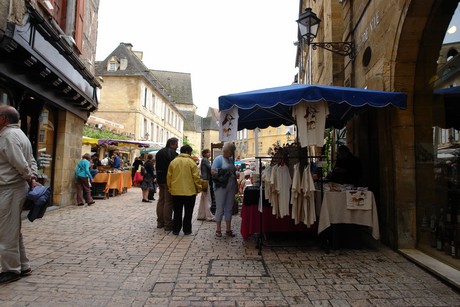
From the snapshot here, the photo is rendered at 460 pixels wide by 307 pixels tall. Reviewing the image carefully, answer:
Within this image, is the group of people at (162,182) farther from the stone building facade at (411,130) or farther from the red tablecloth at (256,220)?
the stone building facade at (411,130)

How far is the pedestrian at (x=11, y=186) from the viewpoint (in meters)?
3.25

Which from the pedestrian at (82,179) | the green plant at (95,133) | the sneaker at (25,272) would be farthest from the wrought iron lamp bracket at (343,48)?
the green plant at (95,133)

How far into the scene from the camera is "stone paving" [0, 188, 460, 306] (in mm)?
3051

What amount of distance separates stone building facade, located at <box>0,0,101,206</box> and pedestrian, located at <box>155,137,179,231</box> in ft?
10.3

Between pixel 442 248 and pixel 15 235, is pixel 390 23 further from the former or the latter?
pixel 15 235

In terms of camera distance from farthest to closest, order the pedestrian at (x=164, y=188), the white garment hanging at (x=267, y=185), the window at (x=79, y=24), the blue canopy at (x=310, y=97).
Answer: the window at (x=79, y=24), the pedestrian at (x=164, y=188), the white garment hanging at (x=267, y=185), the blue canopy at (x=310, y=97)

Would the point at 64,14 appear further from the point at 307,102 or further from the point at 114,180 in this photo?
the point at 307,102

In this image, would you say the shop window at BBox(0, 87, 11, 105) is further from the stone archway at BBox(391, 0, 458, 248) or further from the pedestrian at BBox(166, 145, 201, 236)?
the stone archway at BBox(391, 0, 458, 248)

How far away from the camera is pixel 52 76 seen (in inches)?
287

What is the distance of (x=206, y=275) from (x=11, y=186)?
234 centimetres

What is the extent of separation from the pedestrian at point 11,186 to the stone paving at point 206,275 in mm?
228

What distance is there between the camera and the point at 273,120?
7.26 metres

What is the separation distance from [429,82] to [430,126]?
67 centimetres

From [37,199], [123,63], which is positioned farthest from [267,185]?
[123,63]
